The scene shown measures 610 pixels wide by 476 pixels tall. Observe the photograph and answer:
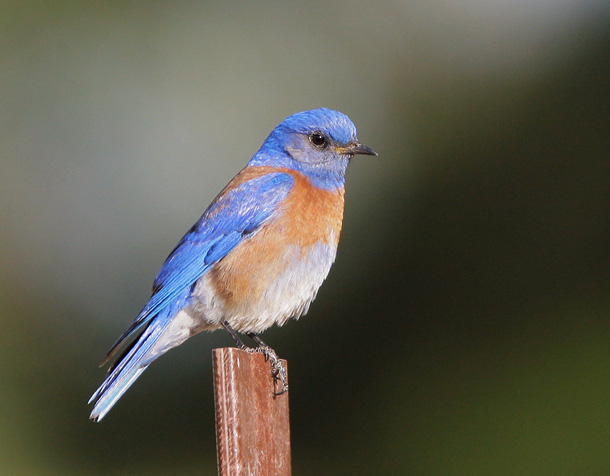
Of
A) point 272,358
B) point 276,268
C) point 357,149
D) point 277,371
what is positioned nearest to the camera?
point 277,371

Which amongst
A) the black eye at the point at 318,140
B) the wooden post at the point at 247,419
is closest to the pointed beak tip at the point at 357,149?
the black eye at the point at 318,140

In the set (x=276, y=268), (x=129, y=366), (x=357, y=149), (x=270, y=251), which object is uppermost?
(x=357, y=149)

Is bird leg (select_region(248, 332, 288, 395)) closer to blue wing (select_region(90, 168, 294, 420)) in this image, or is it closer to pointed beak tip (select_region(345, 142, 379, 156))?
blue wing (select_region(90, 168, 294, 420))

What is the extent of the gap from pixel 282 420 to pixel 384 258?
5272mm

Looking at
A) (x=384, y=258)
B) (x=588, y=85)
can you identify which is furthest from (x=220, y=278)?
(x=588, y=85)

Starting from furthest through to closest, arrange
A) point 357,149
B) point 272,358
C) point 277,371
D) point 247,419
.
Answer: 1. point 357,149
2. point 272,358
3. point 277,371
4. point 247,419

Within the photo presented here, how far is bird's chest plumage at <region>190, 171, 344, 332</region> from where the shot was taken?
4.99 metres

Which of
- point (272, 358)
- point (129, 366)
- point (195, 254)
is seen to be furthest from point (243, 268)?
point (129, 366)

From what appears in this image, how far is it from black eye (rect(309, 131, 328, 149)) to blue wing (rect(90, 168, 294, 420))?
0.45m

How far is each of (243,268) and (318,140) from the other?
1.20m

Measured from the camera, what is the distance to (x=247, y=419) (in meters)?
3.38

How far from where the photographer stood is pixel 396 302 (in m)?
8.35

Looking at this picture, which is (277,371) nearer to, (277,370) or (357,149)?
(277,370)

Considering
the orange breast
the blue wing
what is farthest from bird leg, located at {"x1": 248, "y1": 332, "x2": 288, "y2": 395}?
the blue wing
